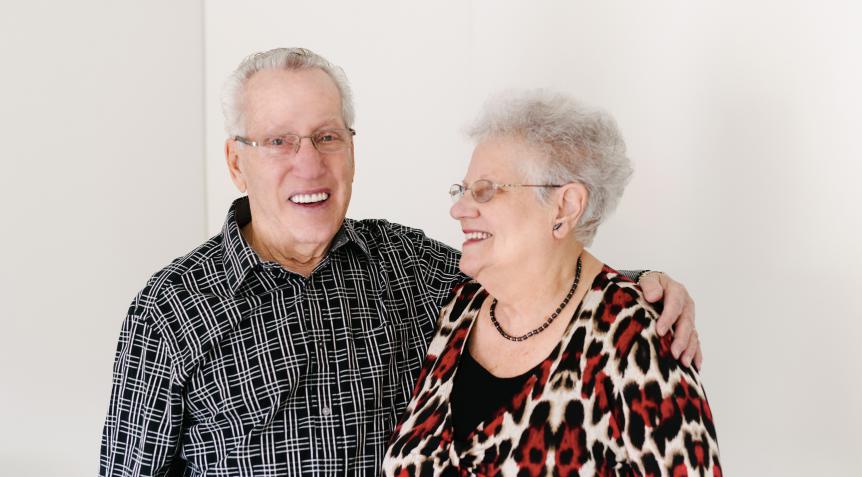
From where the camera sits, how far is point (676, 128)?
258 centimetres

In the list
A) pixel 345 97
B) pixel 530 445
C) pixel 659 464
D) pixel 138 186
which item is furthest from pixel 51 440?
pixel 659 464

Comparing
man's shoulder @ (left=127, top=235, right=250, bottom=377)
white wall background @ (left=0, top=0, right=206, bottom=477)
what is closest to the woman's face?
man's shoulder @ (left=127, top=235, right=250, bottom=377)

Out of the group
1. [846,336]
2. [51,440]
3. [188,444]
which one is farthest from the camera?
[51,440]

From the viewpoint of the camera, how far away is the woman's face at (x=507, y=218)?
1954 mm

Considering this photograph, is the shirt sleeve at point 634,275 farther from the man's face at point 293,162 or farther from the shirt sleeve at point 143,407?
the shirt sleeve at point 143,407

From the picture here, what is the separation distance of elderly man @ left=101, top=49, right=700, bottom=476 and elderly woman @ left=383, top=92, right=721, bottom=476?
0.11 m

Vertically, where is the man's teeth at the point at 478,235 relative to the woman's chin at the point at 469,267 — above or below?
above

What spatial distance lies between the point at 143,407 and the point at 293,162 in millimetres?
666

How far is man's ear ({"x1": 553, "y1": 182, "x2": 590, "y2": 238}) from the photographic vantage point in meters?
1.94

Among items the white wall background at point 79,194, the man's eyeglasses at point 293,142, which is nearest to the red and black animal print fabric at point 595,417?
the man's eyeglasses at point 293,142

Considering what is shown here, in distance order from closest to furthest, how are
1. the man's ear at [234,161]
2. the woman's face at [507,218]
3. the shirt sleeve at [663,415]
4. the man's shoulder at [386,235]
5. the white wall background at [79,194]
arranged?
the shirt sleeve at [663,415]
the woman's face at [507,218]
the man's ear at [234,161]
the man's shoulder at [386,235]
the white wall background at [79,194]

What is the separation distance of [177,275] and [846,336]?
1.81 meters

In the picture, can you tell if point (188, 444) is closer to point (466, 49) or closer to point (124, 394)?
point (124, 394)

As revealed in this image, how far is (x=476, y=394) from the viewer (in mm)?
1970
